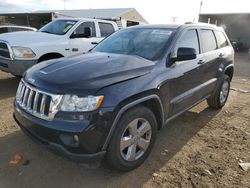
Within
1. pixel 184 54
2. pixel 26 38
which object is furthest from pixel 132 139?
pixel 26 38

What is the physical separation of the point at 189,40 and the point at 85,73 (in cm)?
205

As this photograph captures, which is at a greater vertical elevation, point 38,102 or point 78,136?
point 38,102

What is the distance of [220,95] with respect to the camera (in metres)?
5.30

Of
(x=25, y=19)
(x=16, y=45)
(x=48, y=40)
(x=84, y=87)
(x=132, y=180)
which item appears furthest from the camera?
(x=25, y=19)

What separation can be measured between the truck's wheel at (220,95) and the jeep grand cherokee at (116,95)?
44.3 inches

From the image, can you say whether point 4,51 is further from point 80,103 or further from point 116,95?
point 116,95

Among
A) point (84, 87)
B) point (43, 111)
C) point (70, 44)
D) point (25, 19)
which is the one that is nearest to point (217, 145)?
point (84, 87)

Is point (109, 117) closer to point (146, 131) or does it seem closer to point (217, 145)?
point (146, 131)

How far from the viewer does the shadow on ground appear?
2.84 m

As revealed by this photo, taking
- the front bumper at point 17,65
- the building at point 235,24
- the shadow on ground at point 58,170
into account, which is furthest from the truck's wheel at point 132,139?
the building at point 235,24

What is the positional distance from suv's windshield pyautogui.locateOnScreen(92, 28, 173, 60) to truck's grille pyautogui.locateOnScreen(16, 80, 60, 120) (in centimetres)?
148

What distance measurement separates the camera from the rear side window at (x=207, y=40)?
4425 millimetres

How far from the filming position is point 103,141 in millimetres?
2529

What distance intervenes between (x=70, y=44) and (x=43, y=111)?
4.41 m
